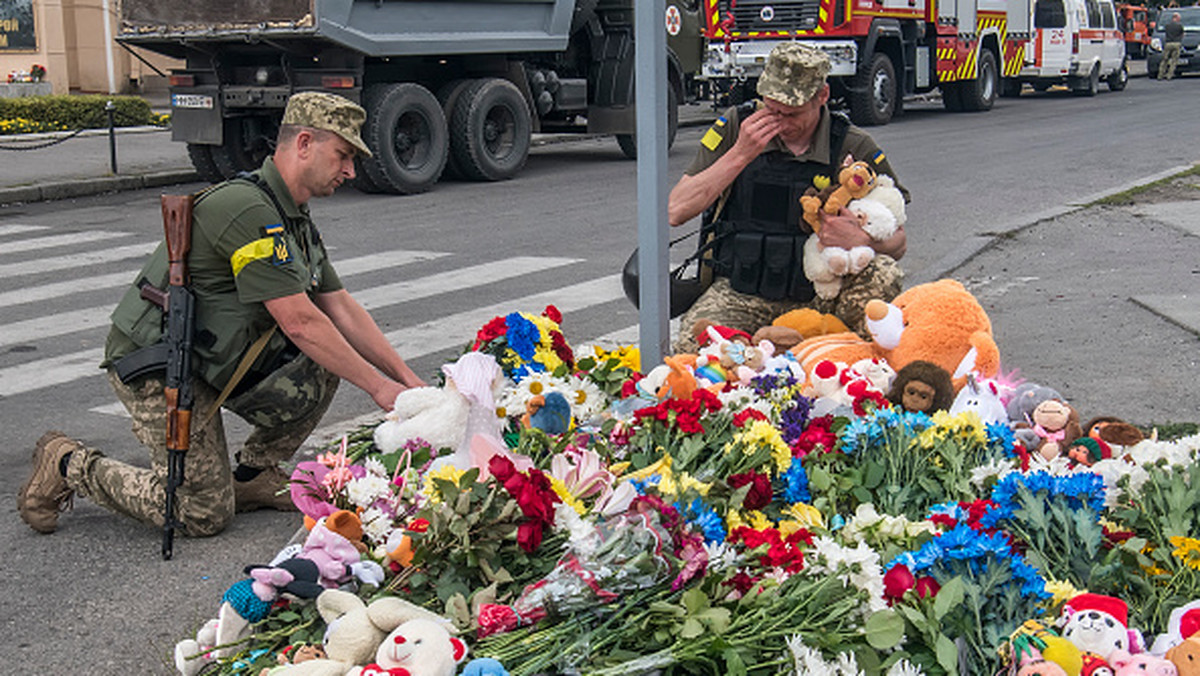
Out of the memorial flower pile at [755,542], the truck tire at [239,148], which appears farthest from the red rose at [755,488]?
the truck tire at [239,148]

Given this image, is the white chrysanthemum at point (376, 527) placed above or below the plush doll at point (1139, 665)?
above

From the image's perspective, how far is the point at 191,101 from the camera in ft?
40.1

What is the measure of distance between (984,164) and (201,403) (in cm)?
1177

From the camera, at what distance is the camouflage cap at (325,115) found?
399 centimetres

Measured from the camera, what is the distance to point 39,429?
5.34 metres

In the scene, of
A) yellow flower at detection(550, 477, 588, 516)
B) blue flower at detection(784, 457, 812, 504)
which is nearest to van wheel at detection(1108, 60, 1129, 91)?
blue flower at detection(784, 457, 812, 504)

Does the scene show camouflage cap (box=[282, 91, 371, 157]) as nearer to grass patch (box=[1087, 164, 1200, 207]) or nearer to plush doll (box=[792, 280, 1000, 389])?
Result: plush doll (box=[792, 280, 1000, 389])

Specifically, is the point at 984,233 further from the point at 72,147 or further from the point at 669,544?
the point at 72,147

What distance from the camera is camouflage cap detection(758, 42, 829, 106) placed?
450 cm

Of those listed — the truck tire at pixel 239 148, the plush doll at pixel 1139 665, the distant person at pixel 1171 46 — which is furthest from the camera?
the distant person at pixel 1171 46

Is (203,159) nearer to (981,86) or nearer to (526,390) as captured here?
(526,390)

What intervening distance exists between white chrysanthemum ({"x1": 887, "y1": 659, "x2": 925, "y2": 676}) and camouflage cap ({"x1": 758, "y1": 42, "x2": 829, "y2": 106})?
249 cm

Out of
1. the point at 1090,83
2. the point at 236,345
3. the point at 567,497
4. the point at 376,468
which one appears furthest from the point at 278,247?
the point at 1090,83

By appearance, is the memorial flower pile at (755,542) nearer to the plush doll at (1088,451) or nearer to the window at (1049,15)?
the plush doll at (1088,451)
